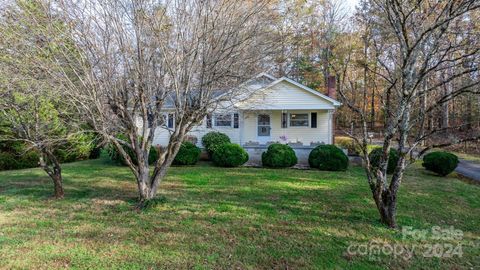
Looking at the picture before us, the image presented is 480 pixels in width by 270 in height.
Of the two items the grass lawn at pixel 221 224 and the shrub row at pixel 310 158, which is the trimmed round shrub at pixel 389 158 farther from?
the grass lawn at pixel 221 224

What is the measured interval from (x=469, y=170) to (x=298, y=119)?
26.5 feet

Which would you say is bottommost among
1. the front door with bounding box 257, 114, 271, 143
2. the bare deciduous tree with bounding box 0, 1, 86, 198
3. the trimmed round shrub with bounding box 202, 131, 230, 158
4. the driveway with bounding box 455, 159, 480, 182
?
the driveway with bounding box 455, 159, 480, 182

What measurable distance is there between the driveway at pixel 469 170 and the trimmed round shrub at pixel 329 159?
4744 millimetres

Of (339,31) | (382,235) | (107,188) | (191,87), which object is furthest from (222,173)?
(339,31)

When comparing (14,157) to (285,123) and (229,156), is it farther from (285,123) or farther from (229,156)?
(285,123)

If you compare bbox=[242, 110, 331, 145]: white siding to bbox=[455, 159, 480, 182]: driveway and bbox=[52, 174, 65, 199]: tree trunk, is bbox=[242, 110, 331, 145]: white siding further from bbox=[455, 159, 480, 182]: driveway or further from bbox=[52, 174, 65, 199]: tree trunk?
bbox=[52, 174, 65, 199]: tree trunk

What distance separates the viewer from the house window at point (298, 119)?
1544cm

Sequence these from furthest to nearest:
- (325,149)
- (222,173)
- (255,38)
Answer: (325,149) → (222,173) → (255,38)

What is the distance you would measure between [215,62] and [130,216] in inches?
135

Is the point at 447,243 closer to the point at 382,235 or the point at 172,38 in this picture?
the point at 382,235

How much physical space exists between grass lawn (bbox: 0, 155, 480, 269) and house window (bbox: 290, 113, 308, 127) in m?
7.38

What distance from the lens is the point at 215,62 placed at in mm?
5379

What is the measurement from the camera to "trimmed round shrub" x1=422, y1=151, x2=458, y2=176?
10102mm

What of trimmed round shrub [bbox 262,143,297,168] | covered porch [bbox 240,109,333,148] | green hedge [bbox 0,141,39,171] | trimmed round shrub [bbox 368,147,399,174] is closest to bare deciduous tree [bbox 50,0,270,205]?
trimmed round shrub [bbox 262,143,297,168]
